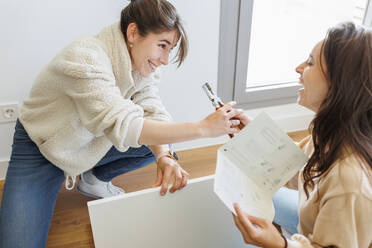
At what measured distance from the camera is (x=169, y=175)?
865mm

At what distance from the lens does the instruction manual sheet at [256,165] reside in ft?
2.19

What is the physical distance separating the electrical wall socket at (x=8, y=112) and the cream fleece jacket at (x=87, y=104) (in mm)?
288

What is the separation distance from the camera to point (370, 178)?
576 millimetres

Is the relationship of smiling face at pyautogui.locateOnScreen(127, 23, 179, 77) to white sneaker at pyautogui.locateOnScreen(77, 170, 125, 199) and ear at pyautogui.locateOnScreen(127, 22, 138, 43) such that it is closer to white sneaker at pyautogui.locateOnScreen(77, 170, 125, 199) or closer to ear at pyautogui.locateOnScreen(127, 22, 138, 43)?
ear at pyautogui.locateOnScreen(127, 22, 138, 43)

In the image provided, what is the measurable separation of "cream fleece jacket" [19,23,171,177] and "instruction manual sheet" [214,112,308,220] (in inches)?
9.1

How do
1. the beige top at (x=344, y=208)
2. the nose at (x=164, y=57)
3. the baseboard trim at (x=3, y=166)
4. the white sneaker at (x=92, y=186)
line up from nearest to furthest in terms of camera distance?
the beige top at (x=344, y=208), the nose at (x=164, y=57), the white sneaker at (x=92, y=186), the baseboard trim at (x=3, y=166)

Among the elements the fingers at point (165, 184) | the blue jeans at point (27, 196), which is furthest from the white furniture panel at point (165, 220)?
the blue jeans at point (27, 196)

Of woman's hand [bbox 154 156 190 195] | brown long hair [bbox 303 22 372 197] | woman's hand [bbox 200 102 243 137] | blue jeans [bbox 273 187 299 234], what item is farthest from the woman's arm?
blue jeans [bbox 273 187 299 234]

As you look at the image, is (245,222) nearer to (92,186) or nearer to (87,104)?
(87,104)

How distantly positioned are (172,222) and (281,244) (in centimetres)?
31

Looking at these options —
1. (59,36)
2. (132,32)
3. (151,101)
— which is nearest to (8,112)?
(59,36)

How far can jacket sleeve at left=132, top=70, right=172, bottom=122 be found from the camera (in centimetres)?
105

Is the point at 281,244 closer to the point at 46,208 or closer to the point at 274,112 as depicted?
the point at 46,208

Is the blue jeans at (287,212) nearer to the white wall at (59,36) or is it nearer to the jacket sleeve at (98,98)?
the jacket sleeve at (98,98)
